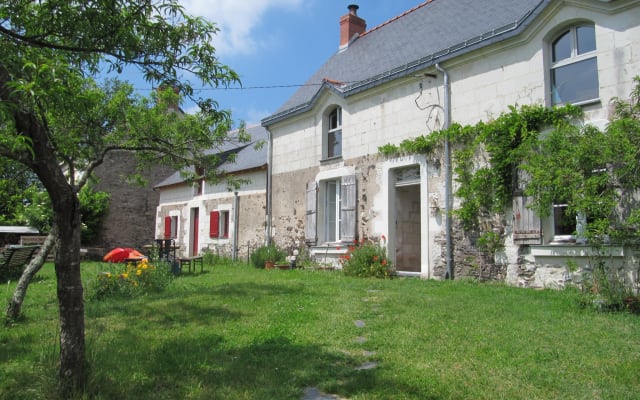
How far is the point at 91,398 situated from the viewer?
3363 mm

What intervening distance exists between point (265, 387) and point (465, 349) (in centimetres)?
196

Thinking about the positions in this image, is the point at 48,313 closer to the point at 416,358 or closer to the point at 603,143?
the point at 416,358

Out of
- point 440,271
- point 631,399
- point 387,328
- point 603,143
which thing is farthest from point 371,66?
point 631,399

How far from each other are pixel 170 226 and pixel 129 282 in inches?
505

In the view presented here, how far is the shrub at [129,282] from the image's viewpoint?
26.4 feet

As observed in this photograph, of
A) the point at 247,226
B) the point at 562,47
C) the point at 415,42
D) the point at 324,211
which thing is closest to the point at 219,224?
the point at 247,226

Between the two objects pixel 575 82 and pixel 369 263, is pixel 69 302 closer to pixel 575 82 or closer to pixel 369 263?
pixel 369 263

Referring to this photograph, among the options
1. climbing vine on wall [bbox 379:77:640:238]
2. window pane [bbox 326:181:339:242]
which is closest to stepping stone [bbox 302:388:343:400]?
climbing vine on wall [bbox 379:77:640:238]

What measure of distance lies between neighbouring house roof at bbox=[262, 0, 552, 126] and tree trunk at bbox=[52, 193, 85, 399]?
8.26 metres

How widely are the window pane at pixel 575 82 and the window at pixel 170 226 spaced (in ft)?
53.1

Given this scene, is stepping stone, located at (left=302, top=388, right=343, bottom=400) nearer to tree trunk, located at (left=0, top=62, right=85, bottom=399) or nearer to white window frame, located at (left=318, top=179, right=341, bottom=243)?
tree trunk, located at (left=0, top=62, right=85, bottom=399)

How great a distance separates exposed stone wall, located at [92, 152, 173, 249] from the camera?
21438mm

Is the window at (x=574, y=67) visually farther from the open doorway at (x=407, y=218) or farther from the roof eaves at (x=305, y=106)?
the roof eaves at (x=305, y=106)

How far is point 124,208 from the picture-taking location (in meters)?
22.0
